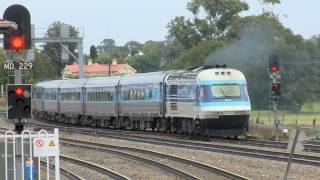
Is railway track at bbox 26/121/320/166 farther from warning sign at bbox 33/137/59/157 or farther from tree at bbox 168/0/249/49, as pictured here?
tree at bbox 168/0/249/49

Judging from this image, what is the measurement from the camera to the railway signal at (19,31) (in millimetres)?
12320

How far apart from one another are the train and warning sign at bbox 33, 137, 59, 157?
19575 millimetres

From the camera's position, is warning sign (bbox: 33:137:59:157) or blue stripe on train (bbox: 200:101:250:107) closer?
warning sign (bbox: 33:137:59:157)

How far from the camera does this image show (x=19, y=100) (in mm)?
12266

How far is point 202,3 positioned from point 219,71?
229 ft

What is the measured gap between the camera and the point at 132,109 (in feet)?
133

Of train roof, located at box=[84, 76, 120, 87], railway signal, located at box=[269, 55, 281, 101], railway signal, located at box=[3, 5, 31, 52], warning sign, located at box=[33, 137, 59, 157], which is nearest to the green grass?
train roof, located at box=[84, 76, 120, 87]

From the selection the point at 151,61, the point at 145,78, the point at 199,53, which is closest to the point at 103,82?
the point at 145,78

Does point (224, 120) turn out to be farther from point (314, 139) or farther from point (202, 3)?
point (202, 3)

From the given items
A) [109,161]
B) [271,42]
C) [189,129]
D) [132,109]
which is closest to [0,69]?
[271,42]

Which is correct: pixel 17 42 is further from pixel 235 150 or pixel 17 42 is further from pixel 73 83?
pixel 73 83

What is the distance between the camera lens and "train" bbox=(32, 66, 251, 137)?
1234 inches

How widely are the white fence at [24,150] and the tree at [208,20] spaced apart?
294 ft

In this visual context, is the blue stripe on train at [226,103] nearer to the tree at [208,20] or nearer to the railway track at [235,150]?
the railway track at [235,150]
